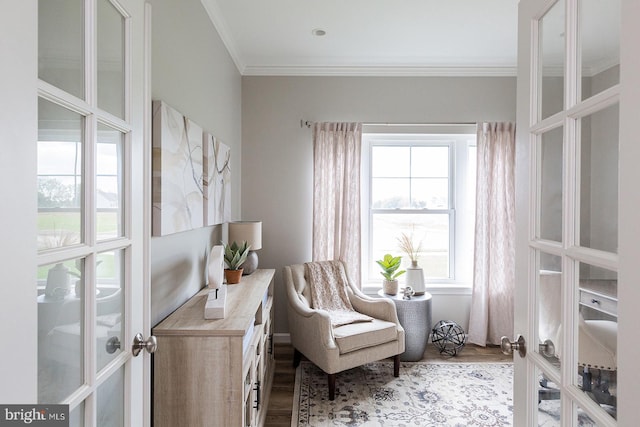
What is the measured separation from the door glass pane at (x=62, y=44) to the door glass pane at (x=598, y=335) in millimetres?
1190

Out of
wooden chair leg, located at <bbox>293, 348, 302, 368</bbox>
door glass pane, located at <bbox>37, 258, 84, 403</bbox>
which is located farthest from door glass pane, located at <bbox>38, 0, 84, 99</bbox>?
wooden chair leg, located at <bbox>293, 348, 302, 368</bbox>

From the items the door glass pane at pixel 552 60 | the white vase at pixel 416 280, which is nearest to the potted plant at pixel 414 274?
the white vase at pixel 416 280

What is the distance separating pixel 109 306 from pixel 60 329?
0.65 feet

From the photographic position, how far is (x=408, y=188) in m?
3.78

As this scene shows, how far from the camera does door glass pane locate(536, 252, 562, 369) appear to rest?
92 cm

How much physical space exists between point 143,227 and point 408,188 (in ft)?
9.93

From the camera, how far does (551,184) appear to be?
960 mm

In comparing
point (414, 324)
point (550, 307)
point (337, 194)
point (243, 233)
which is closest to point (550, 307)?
point (550, 307)

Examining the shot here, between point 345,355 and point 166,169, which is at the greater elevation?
point 166,169

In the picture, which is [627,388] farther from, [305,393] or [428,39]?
[428,39]

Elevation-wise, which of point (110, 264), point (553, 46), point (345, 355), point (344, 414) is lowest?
point (344, 414)

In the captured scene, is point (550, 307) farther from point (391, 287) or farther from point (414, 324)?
point (391, 287)

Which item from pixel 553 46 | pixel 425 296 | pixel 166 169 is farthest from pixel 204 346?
pixel 425 296

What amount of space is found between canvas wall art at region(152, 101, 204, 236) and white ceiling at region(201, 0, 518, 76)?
106cm
